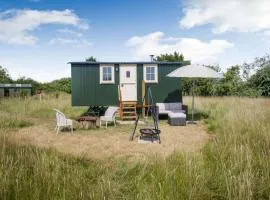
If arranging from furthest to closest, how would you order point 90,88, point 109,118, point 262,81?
point 262,81, point 90,88, point 109,118

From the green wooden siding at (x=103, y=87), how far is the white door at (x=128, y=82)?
0.21m

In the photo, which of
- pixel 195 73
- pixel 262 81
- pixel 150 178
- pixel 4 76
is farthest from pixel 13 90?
pixel 150 178

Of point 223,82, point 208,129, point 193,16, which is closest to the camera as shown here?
point 208,129

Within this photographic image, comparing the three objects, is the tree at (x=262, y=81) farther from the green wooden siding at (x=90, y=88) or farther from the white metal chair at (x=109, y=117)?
the white metal chair at (x=109, y=117)

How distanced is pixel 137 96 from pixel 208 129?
527 centimetres

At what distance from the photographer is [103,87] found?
14.2 m

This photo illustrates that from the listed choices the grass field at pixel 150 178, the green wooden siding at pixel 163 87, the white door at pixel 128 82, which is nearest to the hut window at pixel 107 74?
the white door at pixel 128 82

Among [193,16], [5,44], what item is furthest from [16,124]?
[193,16]

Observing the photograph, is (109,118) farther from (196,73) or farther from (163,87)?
(163,87)

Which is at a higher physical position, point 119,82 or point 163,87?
point 119,82

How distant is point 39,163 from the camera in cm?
393

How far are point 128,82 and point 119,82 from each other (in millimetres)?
476

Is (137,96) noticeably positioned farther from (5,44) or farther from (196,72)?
(5,44)

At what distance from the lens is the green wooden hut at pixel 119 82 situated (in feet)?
46.0
